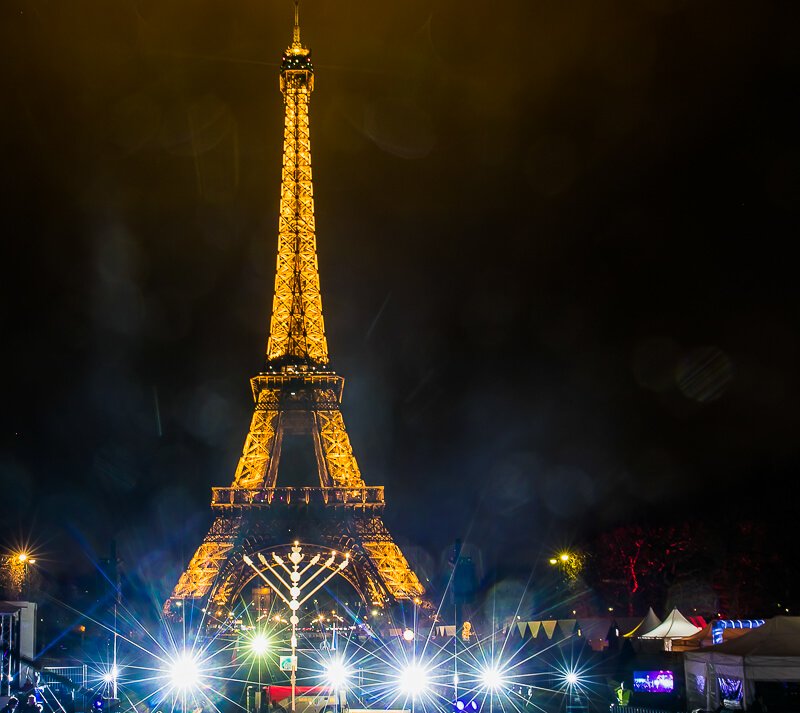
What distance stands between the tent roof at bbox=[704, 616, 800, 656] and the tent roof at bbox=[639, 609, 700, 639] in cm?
1140

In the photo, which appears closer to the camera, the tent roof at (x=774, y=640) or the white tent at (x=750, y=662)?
the white tent at (x=750, y=662)

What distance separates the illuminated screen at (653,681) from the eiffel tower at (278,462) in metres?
36.6

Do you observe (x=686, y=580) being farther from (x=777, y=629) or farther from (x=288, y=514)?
(x=777, y=629)

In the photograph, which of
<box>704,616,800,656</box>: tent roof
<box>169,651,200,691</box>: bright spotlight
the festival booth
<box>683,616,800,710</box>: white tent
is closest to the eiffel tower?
<box>169,651,200,691</box>: bright spotlight

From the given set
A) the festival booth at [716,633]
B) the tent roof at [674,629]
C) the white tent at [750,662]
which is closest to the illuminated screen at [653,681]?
the festival booth at [716,633]

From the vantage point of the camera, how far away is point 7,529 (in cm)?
5616

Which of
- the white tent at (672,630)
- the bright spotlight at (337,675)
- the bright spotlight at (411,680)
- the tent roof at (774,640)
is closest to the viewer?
the tent roof at (774,640)

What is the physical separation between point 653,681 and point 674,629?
665cm

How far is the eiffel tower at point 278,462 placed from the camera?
65875mm

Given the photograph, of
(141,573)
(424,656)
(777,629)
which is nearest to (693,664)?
(777,629)

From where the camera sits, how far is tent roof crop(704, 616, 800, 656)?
2309 centimetres

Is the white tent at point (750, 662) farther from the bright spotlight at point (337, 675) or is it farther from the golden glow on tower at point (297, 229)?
the golden glow on tower at point (297, 229)

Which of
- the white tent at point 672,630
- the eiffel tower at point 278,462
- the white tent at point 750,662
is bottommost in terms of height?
the white tent at point 750,662

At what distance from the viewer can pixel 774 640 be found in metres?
23.4
